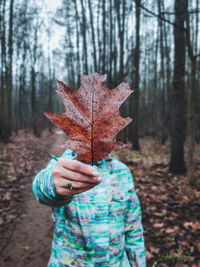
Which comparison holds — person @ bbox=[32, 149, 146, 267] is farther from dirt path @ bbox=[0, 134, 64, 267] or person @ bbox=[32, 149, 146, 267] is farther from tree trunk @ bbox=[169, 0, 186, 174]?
tree trunk @ bbox=[169, 0, 186, 174]

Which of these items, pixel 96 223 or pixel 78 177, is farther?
pixel 96 223

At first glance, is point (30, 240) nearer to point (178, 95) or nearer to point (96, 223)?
point (96, 223)

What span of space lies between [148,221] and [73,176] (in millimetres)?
3288

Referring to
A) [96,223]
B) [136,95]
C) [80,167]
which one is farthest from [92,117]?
[136,95]

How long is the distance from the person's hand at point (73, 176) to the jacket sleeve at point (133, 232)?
0.91m

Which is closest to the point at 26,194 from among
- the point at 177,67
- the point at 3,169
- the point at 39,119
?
the point at 3,169

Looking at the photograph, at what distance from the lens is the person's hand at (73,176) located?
1.91ft

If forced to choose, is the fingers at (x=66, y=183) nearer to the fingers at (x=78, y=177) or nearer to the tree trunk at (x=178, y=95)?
the fingers at (x=78, y=177)

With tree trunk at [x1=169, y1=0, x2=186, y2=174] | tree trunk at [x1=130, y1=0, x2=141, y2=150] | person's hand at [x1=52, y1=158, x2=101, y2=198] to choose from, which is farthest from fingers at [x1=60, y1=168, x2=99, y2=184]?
tree trunk at [x1=169, y1=0, x2=186, y2=174]

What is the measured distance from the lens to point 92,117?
598 millimetres

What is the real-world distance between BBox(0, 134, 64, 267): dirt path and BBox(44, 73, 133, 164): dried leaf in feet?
9.76

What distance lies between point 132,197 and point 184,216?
8.51 ft

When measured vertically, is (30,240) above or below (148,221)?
below

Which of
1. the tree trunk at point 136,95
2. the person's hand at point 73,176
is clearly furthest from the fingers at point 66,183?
the tree trunk at point 136,95
